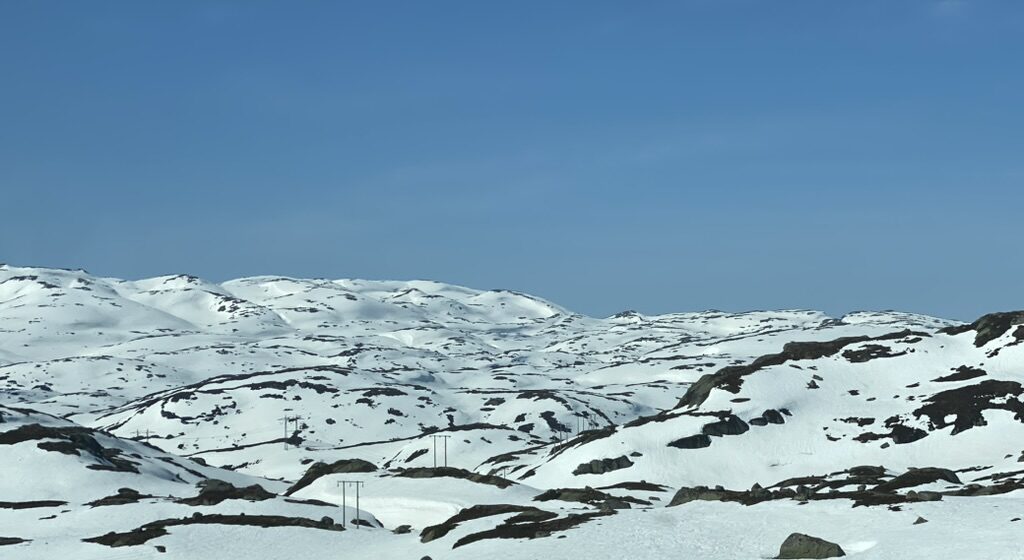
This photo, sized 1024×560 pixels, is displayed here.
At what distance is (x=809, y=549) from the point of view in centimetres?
5212

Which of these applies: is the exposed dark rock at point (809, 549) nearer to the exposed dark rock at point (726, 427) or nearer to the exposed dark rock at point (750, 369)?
the exposed dark rock at point (726, 427)

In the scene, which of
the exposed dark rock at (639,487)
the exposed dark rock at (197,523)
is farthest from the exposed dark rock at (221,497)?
the exposed dark rock at (639,487)

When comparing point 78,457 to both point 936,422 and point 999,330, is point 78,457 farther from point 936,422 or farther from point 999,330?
point 999,330

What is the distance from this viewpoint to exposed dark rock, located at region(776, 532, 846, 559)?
170 feet

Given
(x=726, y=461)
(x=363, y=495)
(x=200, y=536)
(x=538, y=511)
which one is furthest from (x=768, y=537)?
(x=726, y=461)

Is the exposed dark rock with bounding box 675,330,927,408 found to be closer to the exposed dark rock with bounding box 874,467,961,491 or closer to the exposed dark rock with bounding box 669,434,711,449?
the exposed dark rock with bounding box 669,434,711,449

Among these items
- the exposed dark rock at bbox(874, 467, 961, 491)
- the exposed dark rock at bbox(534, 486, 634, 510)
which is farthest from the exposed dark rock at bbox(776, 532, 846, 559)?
the exposed dark rock at bbox(874, 467, 961, 491)

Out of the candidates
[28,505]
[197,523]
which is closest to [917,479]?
[197,523]

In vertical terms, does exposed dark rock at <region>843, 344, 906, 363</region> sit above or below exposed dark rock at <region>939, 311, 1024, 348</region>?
below

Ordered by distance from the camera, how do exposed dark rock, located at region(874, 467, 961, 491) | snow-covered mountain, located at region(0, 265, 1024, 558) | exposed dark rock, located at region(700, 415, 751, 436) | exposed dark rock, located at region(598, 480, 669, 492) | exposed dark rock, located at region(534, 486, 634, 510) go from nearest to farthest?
snow-covered mountain, located at region(0, 265, 1024, 558) < exposed dark rock, located at region(534, 486, 634, 510) < exposed dark rock, located at region(874, 467, 961, 491) < exposed dark rock, located at region(598, 480, 669, 492) < exposed dark rock, located at region(700, 415, 751, 436)

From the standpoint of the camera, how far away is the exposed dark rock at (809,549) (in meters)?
51.9

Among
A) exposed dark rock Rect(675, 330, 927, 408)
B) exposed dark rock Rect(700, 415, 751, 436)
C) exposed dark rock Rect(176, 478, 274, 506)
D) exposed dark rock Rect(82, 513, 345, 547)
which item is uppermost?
exposed dark rock Rect(675, 330, 927, 408)

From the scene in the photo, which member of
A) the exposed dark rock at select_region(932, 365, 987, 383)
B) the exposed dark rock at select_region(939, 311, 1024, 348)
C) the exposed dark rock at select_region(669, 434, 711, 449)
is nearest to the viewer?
the exposed dark rock at select_region(669, 434, 711, 449)

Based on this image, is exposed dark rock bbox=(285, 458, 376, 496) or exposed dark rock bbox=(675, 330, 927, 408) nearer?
exposed dark rock bbox=(285, 458, 376, 496)
